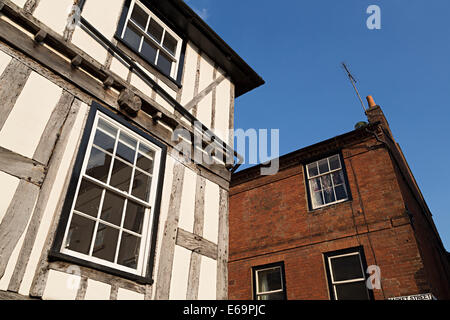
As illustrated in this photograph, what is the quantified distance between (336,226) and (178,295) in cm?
699

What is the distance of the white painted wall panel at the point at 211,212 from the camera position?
17.4ft

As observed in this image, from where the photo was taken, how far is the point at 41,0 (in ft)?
14.7

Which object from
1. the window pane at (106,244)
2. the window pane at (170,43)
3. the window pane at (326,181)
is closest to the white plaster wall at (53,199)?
the window pane at (170,43)

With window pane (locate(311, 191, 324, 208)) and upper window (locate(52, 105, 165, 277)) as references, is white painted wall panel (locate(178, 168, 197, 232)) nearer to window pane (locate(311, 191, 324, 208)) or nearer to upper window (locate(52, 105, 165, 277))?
upper window (locate(52, 105, 165, 277))

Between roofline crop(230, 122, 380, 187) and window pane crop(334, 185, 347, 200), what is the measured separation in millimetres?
1388

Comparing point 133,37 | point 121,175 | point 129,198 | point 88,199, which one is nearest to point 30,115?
point 129,198

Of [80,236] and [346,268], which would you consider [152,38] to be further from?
[346,268]

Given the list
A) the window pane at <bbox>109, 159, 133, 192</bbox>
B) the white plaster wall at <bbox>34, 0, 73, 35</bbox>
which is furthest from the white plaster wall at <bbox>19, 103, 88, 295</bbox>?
the window pane at <bbox>109, 159, 133, 192</bbox>

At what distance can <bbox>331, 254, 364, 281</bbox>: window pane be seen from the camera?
30.2 ft

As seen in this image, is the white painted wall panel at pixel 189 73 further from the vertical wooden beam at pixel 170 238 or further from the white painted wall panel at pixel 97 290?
the white painted wall panel at pixel 97 290

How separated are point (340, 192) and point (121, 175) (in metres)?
6.90

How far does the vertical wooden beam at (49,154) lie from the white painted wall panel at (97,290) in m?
0.69

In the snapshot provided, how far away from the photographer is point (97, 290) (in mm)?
3588
